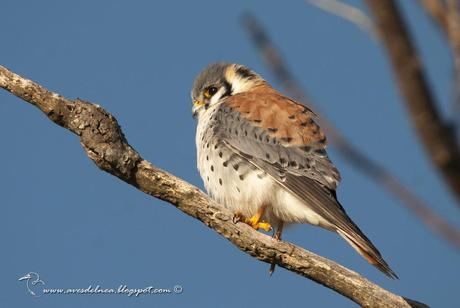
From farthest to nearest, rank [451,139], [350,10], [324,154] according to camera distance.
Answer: [324,154], [350,10], [451,139]

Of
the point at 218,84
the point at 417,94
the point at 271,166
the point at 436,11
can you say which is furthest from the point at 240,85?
the point at 417,94

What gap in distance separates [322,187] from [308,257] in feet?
3.08

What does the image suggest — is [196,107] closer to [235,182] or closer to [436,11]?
[235,182]

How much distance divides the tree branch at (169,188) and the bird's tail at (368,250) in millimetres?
304

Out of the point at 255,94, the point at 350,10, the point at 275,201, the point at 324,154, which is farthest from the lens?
the point at 255,94

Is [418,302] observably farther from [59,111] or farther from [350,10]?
[350,10]

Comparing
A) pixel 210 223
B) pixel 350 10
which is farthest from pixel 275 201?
pixel 350 10

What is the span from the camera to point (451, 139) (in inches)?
34.2

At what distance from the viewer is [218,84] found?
243 inches

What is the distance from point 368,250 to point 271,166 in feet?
3.69

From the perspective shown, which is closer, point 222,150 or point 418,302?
point 418,302

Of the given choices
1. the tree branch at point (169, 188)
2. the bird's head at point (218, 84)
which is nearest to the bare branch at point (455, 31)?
the tree branch at point (169, 188)

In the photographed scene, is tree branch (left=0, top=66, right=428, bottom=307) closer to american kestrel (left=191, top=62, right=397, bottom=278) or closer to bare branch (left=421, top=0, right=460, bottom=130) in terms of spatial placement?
american kestrel (left=191, top=62, right=397, bottom=278)

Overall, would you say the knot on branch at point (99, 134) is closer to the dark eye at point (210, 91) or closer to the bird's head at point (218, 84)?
the bird's head at point (218, 84)
